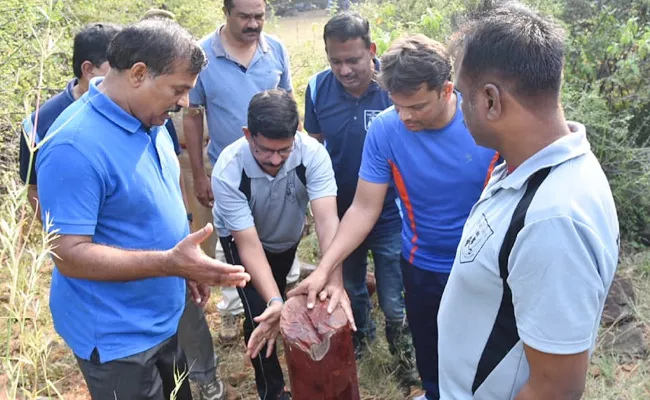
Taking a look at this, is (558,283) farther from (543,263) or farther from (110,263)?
(110,263)

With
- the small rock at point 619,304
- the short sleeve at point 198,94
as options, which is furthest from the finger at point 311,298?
the small rock at point 619,304

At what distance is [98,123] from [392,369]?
7.73 ft

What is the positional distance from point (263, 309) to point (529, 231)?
6.45 feet

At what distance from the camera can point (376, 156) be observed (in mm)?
2572

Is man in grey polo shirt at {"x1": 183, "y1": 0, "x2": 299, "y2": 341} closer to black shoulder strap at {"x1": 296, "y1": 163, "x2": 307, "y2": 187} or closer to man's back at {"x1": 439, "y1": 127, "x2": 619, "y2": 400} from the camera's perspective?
black shoulder strap at {"x1": 296, "y1": 163, "x2": 307, "y2": 187}

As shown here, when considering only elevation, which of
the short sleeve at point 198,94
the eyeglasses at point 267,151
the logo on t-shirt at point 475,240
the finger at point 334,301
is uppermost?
the logo on t-shirt at point 475,240

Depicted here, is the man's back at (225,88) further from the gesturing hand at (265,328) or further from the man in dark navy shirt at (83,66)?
the gesturing hand at (265,328)

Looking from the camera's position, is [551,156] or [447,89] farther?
[447,89]

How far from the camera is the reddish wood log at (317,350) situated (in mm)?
2299

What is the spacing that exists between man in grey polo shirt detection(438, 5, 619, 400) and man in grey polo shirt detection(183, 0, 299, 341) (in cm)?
236

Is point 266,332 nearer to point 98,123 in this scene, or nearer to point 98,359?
point 98,359

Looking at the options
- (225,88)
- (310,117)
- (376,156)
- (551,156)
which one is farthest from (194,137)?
(551,156)

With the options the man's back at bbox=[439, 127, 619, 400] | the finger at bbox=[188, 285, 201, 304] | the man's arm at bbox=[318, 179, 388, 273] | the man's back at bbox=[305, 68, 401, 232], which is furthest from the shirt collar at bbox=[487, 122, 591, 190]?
the man's back at bbox=[305, 68, 401, 232]

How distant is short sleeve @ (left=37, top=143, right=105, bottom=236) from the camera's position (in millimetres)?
1821
